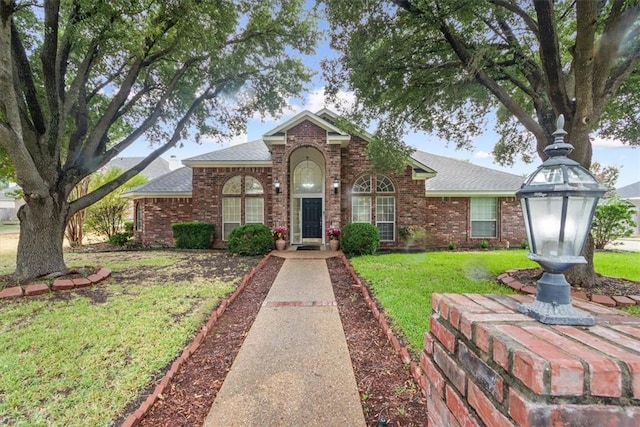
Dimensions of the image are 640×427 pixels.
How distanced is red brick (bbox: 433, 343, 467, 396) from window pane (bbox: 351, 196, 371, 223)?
36.9 feet

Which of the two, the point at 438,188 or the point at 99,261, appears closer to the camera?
the point at 99,261

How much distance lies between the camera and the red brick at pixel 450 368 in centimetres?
134

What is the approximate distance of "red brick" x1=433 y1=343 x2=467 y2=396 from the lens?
134cm

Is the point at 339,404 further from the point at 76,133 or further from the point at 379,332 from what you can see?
the point at 76,133

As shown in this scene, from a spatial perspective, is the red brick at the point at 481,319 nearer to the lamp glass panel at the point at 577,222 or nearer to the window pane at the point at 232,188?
the lamp glass panel at the point at 577,222

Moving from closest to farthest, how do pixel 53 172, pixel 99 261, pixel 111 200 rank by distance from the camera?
pixel 53 172, pixel 99 261, pixel 111 200

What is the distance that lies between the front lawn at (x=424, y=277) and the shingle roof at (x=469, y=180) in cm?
392

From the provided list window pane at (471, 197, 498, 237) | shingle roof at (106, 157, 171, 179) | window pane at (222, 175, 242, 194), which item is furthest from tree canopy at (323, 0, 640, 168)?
shingle roof at (106, 157, 171, 179)

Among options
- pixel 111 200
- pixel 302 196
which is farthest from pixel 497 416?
pixel 111 200

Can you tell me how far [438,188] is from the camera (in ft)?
44.2

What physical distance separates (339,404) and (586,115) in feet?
21.0

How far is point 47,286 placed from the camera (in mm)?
6012

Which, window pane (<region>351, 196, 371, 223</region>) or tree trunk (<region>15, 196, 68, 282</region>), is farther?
window pane (<region>351, 196, 371, 223</region>)

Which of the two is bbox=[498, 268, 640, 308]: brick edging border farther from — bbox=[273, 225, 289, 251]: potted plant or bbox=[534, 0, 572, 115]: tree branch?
bbox=[273, 225, 289, 251]: potted plant
